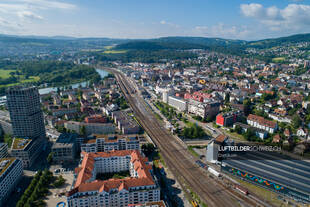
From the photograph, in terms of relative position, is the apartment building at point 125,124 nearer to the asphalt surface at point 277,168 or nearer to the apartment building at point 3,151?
the asphalt surface at point 277,168

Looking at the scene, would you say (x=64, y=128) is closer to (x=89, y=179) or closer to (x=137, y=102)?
(x=89, y=179)

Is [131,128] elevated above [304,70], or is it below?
below

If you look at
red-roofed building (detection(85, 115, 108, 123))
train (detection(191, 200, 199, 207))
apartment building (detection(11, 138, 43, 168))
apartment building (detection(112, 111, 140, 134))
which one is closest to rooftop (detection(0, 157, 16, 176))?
apartment building (detection(11, 138, 43, 168))

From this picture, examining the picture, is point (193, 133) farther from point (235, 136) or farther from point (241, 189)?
point (241, 189)

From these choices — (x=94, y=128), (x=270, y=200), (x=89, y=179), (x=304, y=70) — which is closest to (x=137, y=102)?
(x=94, y=128)

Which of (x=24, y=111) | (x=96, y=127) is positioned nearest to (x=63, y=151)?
(x=24, y=111)

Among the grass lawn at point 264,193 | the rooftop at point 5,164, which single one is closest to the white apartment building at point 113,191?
the rooftop at point 5,164
